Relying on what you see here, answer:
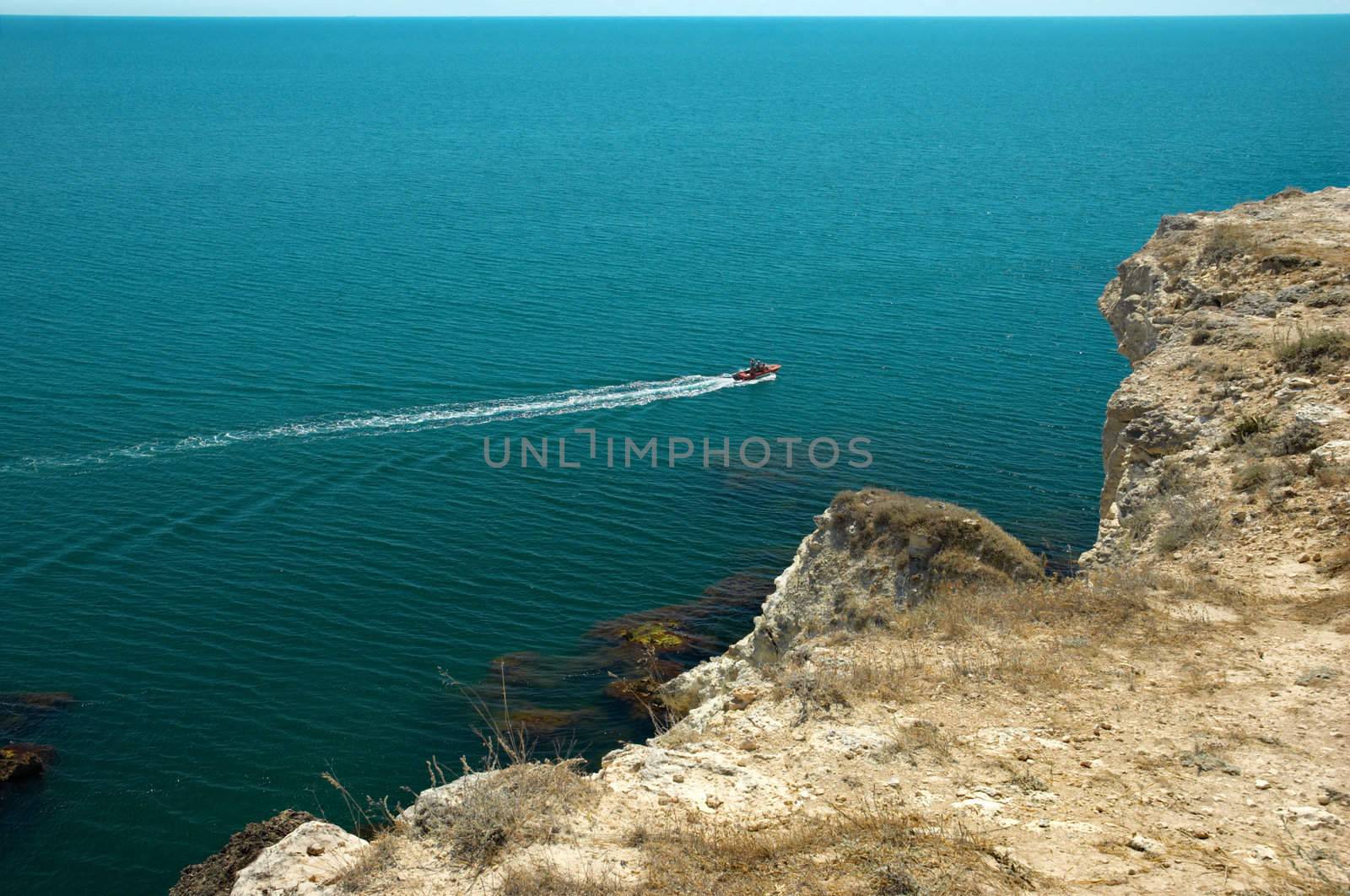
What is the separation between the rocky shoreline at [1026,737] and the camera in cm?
1367

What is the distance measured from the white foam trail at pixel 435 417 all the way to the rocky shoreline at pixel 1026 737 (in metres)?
29.8

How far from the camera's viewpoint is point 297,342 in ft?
206

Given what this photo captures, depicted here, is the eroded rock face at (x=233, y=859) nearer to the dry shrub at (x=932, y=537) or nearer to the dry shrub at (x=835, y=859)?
the dry shrub at (x=835, y=859)

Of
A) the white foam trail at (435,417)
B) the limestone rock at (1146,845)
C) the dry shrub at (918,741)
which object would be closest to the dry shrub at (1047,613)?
the dry shrub at (918,741)

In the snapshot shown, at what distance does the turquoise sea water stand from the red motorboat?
49.3 inches

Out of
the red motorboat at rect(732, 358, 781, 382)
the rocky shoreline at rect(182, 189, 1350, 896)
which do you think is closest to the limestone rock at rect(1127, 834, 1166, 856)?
the rocky shoreline at rect(182, 189, 1350, 896)

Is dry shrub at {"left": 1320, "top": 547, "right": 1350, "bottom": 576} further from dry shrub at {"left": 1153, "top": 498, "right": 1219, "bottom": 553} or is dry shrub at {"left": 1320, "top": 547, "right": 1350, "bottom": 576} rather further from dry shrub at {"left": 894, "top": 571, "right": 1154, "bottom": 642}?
dry shrub at {"left": 894, "top": 571, "right": 1154, "bottom": 642}

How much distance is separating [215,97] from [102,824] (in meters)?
175

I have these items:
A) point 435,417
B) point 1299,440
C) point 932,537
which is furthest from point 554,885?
point 435,417

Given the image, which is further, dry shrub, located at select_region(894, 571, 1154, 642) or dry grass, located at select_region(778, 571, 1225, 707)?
dry shrub, located at select_region(894, 571, 1154, 642)

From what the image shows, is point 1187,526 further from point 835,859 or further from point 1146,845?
point 835,859

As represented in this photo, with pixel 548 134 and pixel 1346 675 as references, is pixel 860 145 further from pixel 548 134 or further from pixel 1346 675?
pixel 1346 675

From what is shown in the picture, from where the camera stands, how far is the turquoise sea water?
3297 centimetres

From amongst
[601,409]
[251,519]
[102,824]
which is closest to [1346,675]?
[102,824]
